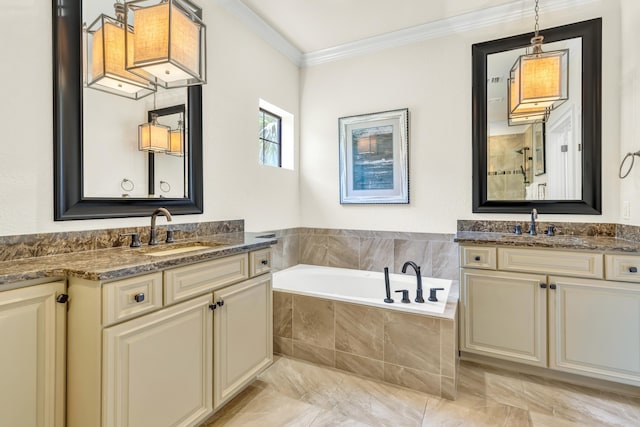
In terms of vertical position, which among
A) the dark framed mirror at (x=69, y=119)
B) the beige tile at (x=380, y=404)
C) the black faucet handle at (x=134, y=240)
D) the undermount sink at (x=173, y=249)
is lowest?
the beige tile at (x=380, y=404)

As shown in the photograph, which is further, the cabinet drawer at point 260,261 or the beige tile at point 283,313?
the beige tile at point 283,313

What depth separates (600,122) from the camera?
2.35m

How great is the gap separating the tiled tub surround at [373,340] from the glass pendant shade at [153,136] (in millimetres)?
1362

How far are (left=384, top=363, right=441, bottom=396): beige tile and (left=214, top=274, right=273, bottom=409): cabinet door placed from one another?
0.81 metres

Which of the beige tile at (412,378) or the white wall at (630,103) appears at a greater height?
the white wall at (630,103)

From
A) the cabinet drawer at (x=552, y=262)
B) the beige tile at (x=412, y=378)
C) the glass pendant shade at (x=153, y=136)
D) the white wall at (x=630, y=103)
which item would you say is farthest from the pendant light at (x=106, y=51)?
the white wall at (x=630, y=103)

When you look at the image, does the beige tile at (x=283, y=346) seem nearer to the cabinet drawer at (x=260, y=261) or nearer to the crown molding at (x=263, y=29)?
the cabinet drawer at (x=260, y=261)

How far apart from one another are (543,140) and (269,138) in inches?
95.4

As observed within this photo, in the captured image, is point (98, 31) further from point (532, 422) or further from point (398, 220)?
point (532, 422)

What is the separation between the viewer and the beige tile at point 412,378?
199 cm

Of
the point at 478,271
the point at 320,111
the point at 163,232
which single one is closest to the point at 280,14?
the point at 320,111

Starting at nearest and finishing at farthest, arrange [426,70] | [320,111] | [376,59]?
[426,70] < [376,59] < [320,111]

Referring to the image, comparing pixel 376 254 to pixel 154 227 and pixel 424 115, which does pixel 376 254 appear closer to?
pixel 424 115

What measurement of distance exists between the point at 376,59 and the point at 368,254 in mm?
1944
